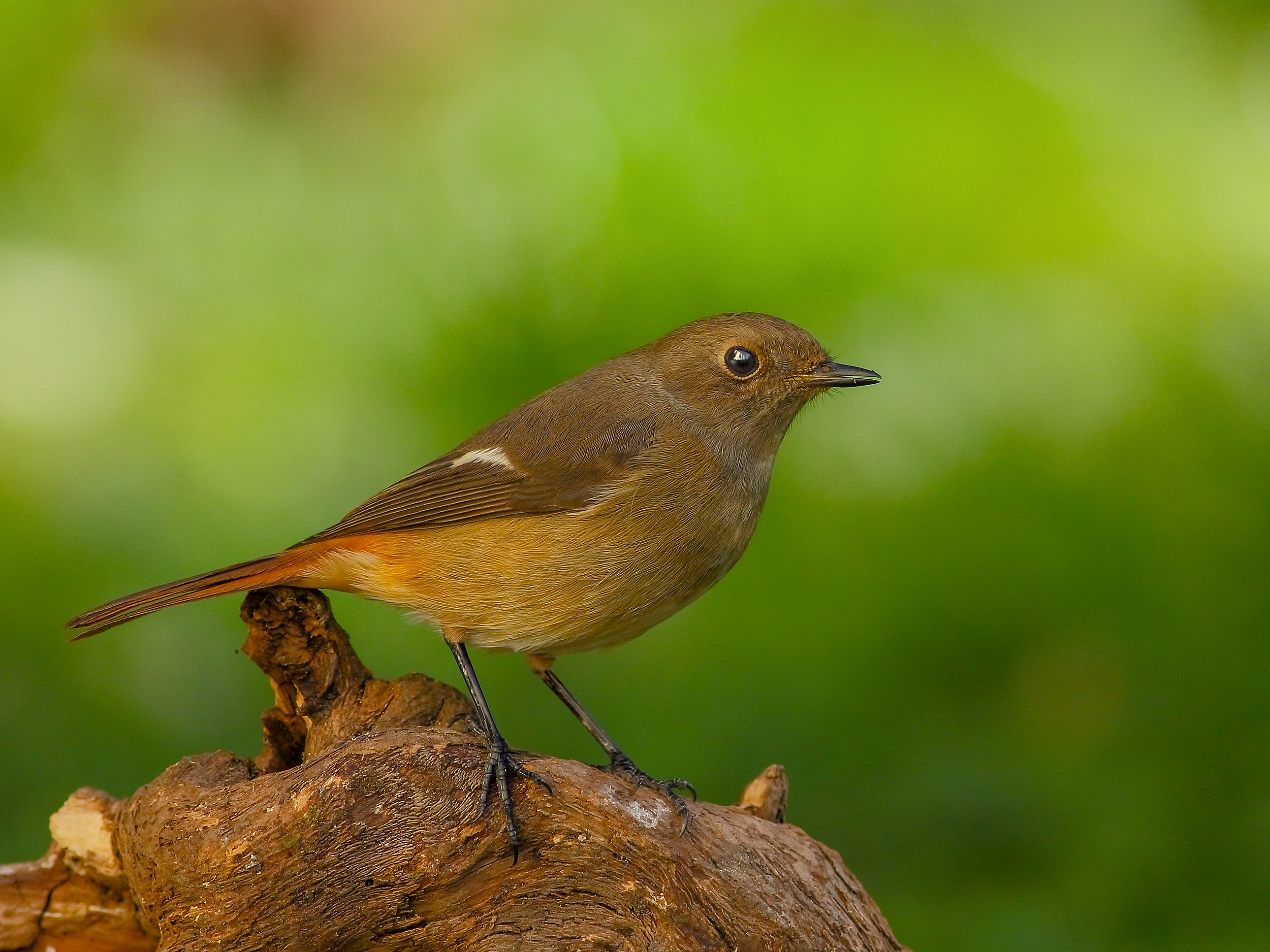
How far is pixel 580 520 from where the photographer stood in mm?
4367

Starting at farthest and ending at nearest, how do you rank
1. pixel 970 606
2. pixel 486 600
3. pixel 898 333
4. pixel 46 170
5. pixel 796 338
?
pixel 46 170
pixel 898 333
pixel 970 606
pixel 796 338
pixel 486 600

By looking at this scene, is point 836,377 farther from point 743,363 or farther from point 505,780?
point 505,780

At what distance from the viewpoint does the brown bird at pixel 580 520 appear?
4.31 meters

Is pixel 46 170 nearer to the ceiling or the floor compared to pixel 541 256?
nearer to the ceiling

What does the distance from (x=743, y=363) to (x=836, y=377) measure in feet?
1.07

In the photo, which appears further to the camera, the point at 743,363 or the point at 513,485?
the point at 743,363

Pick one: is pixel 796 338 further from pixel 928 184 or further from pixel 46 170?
pixel 46 170

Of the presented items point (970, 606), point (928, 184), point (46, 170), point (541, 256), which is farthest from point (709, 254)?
point (46, 170)

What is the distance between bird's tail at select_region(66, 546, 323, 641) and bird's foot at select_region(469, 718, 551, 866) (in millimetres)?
883

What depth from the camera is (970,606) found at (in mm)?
6801

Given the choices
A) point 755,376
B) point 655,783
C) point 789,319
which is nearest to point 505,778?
point 655,783

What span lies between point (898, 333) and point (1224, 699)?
2.56 meters

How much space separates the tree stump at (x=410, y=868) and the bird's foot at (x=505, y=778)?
0.02 metres

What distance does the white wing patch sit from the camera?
4605 millimetres
